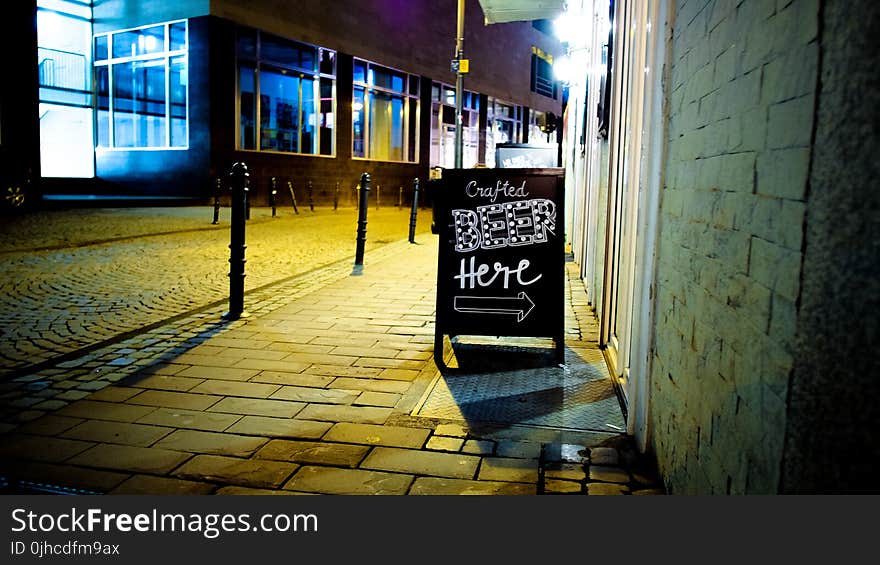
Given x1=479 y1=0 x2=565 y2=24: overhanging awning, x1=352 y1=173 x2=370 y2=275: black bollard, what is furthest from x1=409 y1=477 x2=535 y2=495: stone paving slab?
x1=479 y1=0 x2=565 y2=24: overhanging awning

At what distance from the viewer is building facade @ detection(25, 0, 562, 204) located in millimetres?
18797

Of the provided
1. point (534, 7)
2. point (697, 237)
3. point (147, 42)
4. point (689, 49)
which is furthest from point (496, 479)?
point (147, 42)

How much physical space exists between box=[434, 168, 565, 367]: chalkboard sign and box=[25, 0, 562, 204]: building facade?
11.9m

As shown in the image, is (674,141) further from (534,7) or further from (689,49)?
(534,7)

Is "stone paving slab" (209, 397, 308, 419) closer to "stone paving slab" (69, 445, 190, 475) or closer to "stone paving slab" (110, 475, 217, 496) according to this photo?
"stone paving slab" (69, 445, 190, 475)

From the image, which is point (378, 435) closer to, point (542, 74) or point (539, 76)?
point (539, 76)

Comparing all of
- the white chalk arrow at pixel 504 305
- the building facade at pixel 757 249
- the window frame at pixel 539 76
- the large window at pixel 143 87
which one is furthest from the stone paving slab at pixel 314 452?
the window frame at pixel 539 76

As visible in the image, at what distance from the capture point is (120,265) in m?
8.45

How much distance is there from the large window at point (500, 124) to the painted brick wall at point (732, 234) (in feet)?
95.3

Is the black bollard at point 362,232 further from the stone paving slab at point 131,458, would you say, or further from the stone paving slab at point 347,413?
the stone paving slab at point 131,458

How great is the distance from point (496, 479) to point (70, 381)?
2675 mm

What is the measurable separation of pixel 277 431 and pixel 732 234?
2260 mm

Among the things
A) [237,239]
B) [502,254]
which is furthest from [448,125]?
[502,254]

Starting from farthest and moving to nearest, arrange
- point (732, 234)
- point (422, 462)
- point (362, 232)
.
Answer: point (362, 232) < point (422, 462) < point (732, 234)
